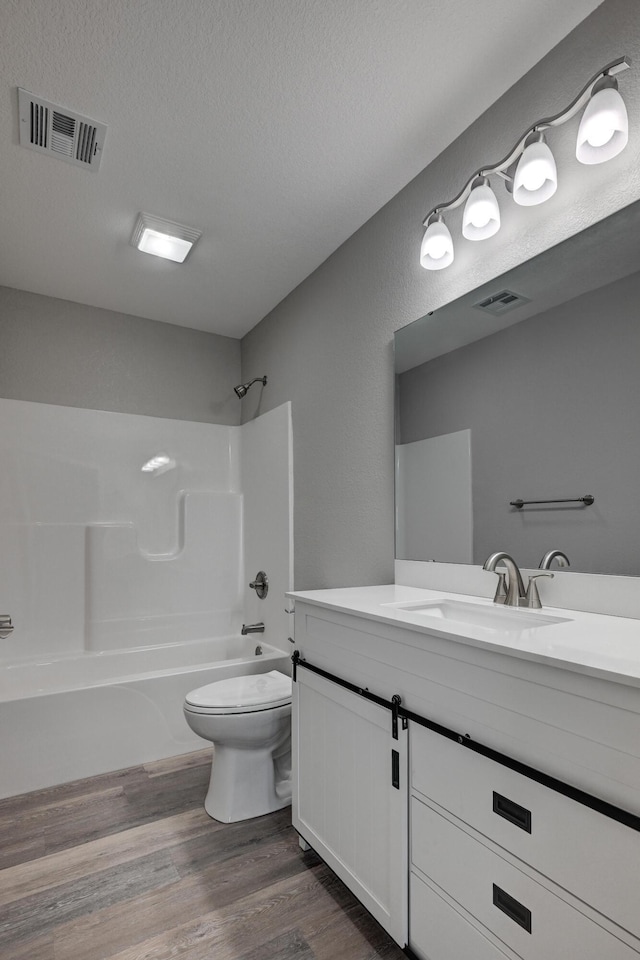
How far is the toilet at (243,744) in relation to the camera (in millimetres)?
1969

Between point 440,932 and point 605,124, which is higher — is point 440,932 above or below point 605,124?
below

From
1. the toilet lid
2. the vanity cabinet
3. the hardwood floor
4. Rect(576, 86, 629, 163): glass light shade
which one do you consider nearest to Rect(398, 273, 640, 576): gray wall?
Rect(576, 86, 629, 163): glass light shade

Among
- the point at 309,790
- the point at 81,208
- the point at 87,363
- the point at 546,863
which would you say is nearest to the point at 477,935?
the point at 546,863

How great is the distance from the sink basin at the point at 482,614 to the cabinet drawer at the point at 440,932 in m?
0.59

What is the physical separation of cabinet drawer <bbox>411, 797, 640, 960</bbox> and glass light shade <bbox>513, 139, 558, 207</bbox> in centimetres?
157

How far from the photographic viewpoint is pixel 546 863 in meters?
0.90

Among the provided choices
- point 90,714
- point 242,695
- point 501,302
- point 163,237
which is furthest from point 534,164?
point 90,714

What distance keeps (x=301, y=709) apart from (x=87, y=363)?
7.92ft

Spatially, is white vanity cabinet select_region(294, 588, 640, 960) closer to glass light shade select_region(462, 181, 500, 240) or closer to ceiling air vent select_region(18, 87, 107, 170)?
glass light shade select_region(462, 181, 500, 240)

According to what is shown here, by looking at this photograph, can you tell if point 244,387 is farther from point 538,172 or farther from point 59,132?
point 538,172

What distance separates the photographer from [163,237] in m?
2.38

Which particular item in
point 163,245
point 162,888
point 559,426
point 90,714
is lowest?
point 162,888

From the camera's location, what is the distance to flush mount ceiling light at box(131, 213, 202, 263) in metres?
2.28

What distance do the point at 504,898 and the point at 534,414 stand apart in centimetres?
115
